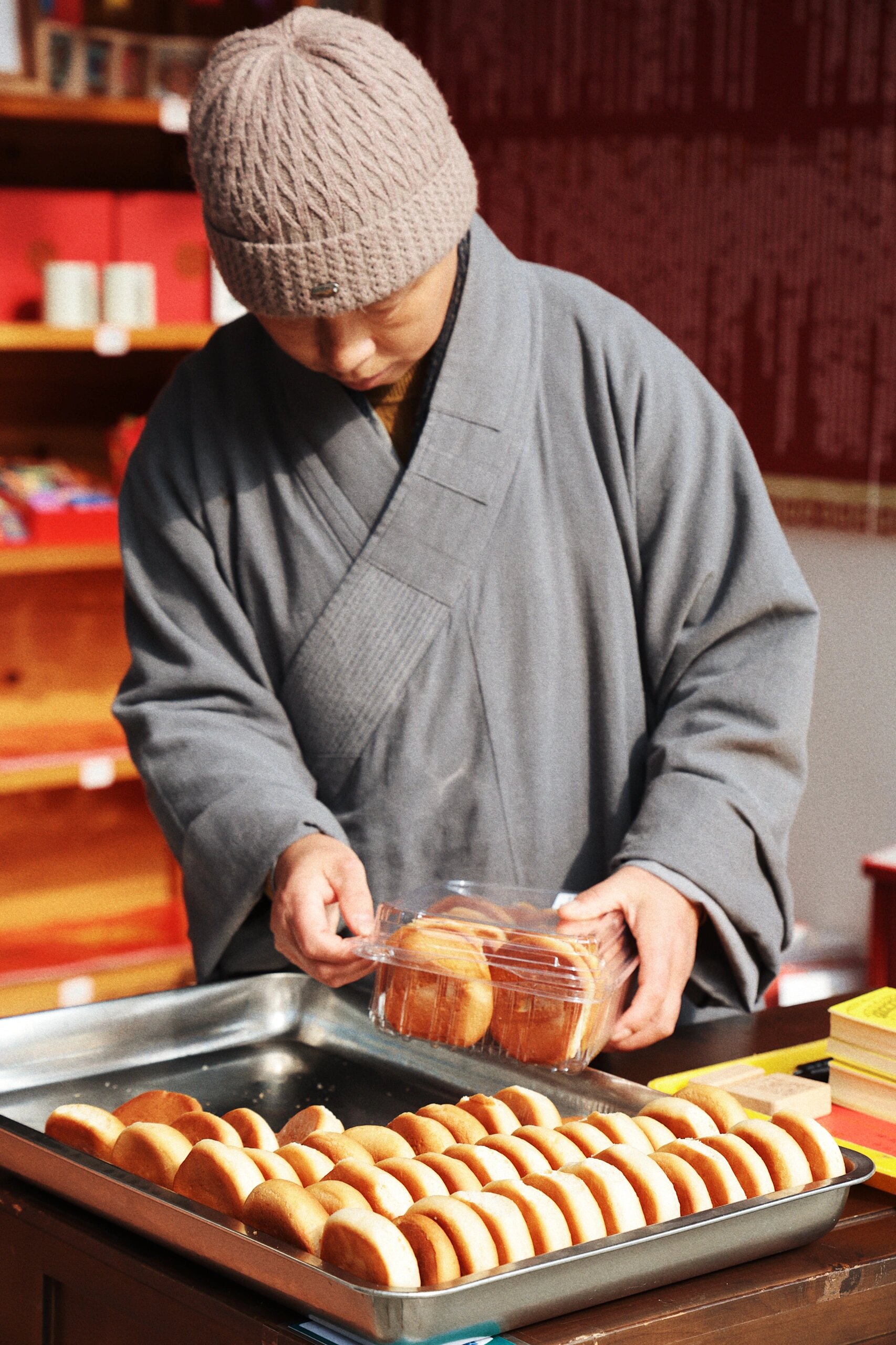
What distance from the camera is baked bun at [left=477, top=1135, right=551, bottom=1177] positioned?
2.70 ft

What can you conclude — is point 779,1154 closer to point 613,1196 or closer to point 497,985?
point 613,1196

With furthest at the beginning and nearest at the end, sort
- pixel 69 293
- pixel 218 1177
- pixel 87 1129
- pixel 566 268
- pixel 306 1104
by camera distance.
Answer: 1. pixel 566 268
2. pixel 69 293
3. pixel 306 1104
4. pixel 87 1129
5. pixel 218 1177

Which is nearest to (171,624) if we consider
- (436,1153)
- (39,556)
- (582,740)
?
(582,740)

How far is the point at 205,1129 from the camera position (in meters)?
0.89

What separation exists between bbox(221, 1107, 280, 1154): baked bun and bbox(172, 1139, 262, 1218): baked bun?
5cm

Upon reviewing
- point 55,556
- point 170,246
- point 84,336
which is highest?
point 170,246

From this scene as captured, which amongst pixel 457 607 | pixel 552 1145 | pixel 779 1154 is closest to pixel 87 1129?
pixel 552 1145

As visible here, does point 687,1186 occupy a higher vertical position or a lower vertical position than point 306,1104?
higher

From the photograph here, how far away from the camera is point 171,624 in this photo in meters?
1.35

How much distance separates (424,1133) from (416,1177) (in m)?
0.09

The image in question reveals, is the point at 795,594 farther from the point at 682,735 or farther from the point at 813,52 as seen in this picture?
the point at 813,52

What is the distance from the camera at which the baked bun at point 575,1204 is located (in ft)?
2.48

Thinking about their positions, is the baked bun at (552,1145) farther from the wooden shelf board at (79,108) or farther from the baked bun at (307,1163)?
the wooden shelf board at (79,108)

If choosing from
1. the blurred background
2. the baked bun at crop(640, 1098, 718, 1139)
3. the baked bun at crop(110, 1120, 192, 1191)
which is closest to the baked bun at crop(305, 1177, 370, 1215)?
the baked bun at crop(110, 1120, 192, 1191)
